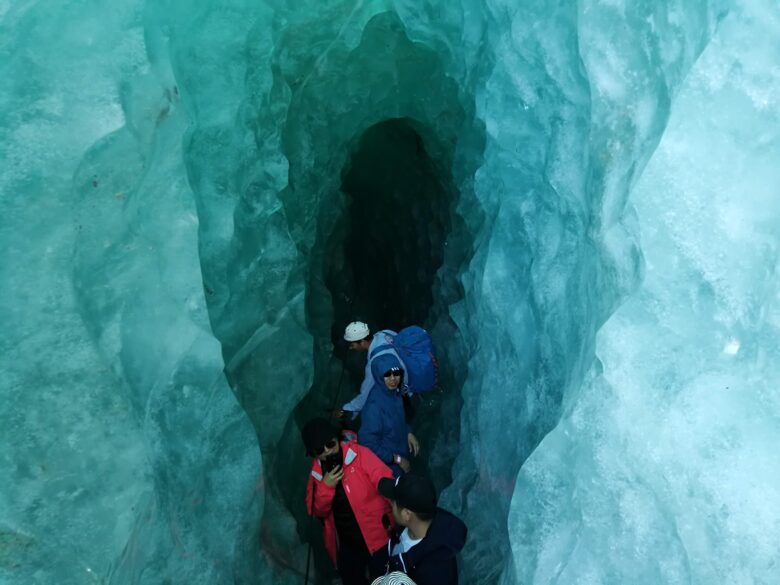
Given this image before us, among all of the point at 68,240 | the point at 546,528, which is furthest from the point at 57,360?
the point at 546,528

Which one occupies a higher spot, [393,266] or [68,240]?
[68,240]

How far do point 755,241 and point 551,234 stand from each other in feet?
3.33

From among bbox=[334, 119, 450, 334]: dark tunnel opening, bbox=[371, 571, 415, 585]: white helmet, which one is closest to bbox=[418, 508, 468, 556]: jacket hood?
bbox=[371, 571, 415, 585]: white helmet

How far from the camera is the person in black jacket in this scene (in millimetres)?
2314

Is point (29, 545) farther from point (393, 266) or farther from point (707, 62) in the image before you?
point (393, 266)

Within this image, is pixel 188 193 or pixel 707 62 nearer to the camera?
pixel 707 62

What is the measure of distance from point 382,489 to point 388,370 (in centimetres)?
74

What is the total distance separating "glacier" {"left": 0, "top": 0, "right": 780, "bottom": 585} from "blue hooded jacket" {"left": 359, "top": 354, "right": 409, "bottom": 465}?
1.46 ft

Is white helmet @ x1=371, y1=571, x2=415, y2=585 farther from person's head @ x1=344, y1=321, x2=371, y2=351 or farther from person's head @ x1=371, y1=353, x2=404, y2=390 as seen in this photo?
person's head @ x1=344, y1=321, x2=371, y2=351

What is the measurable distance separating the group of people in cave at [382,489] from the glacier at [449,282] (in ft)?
1.08

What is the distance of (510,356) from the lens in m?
3.30

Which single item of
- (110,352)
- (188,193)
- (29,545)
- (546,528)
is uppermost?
(188,193)

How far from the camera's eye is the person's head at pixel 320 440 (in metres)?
2.72

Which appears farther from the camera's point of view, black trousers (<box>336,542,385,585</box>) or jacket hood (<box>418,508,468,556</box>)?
black trousers (<box>336,542,385,585</box>)
